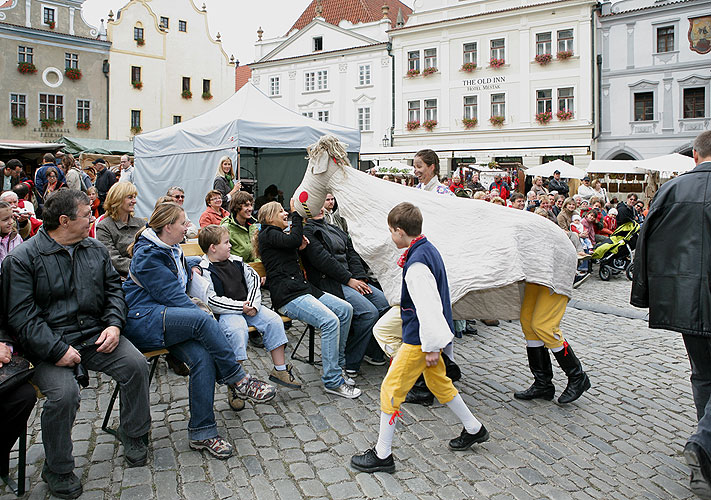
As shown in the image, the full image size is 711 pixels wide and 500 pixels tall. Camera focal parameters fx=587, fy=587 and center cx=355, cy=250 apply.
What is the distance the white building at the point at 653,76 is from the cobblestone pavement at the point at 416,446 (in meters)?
28.6

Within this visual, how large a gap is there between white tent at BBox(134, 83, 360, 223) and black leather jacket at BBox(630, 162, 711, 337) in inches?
348

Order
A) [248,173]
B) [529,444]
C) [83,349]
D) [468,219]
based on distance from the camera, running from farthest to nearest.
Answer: [248,173]
[468,219]
[529,444]
[83,349]

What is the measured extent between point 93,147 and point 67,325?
23208 millimetres

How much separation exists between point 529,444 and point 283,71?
39.5 meters

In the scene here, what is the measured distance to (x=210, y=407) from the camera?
380cm

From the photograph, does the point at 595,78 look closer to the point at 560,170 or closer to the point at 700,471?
the point at 560,170

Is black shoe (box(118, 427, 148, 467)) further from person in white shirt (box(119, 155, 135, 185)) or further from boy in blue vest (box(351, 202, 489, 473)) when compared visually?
person in white shirt (box(119, 155, 135, 185))

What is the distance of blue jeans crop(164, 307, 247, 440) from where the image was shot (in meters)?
3.77

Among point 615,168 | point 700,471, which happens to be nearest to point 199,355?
point 700,471

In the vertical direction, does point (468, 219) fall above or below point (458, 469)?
above

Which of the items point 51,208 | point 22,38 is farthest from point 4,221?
point 22,38

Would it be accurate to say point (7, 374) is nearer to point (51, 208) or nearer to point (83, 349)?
point (83, 349)

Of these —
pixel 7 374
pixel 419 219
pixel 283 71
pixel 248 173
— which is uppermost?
pixel 283 71

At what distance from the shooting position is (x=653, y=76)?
99.8ft
